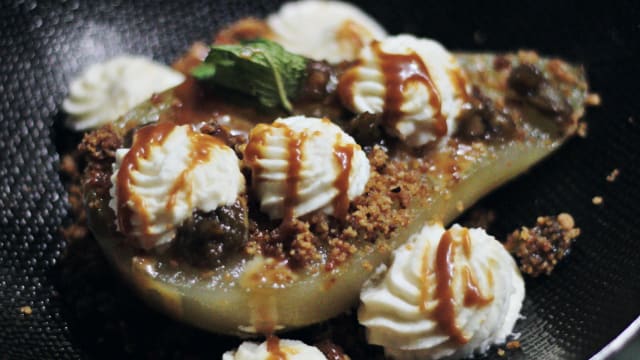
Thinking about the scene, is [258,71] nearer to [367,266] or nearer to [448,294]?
[367,266]

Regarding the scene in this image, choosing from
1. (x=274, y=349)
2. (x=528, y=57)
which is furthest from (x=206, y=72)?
(x=528, y=57)

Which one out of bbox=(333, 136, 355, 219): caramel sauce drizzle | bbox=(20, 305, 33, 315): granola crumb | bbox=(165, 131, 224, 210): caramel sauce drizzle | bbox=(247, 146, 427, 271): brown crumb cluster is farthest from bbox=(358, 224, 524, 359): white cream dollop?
bbox=(20, 305, 33, 315): granola crumb

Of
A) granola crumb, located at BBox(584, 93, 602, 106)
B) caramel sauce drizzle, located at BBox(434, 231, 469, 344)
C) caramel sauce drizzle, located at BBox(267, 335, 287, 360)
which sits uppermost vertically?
granola crumb, located at BBox(584, 93, 602, 106)

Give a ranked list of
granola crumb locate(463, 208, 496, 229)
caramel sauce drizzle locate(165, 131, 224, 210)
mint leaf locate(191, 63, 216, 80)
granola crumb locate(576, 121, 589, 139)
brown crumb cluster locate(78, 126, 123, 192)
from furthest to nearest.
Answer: granola crumb locate(576, 121, 589, 139) < granola crumb locate(463, 208, 496, 229) < mint leaf locate(191, 63, 216, 80) < brown crumb cluster locate(78, 126, 123, 192) < caramel sauce drizzle locate(165, 131, 224, 210)

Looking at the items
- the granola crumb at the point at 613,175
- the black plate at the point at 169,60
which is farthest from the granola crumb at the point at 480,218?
the granola crumb at the point at 613,175

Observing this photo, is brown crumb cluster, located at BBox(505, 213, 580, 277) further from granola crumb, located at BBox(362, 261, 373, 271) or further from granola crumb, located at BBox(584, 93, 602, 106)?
granola crumb, located at BBox(362, 261, 373, 271)

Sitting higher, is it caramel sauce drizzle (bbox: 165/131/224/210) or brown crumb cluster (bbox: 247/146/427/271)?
caramel sauce drizzle (bbox: 165/131/224/210)

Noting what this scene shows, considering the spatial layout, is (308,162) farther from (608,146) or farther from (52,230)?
(608,146)

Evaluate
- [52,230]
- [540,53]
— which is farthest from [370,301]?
[540,53]
